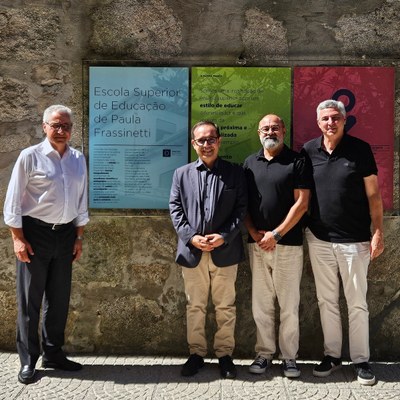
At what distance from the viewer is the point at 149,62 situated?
4.61 metres

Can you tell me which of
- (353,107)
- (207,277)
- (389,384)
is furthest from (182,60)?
(389,384)

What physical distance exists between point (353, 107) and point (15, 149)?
9.71ft

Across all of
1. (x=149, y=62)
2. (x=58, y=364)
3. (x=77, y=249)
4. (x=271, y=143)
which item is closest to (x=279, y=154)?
(x=271, y=143)

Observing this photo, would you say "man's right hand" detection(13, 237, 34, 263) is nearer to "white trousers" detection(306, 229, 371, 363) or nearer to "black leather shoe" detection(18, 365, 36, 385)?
"black leather shoe" detection(18, 365, 36, 385)

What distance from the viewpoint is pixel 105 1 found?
460cm

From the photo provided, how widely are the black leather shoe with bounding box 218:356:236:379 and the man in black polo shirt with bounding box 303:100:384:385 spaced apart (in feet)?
2.20

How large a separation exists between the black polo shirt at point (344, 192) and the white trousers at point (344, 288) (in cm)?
9

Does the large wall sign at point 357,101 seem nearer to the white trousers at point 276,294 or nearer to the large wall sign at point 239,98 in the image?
the large wall sign at point 239,98

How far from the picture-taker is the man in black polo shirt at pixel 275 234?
4078 millimetres

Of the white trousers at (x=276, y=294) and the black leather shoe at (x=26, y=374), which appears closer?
the black leather shoe at (x=26, y=374)

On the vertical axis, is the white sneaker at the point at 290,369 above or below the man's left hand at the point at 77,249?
below

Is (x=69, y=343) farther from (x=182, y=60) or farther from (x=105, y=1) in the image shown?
(x=105, y=1)

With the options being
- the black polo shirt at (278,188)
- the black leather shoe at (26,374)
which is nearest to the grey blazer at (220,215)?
the black polo shirt at (278,188)

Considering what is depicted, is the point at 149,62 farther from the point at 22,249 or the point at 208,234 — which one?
the point at 22,249
